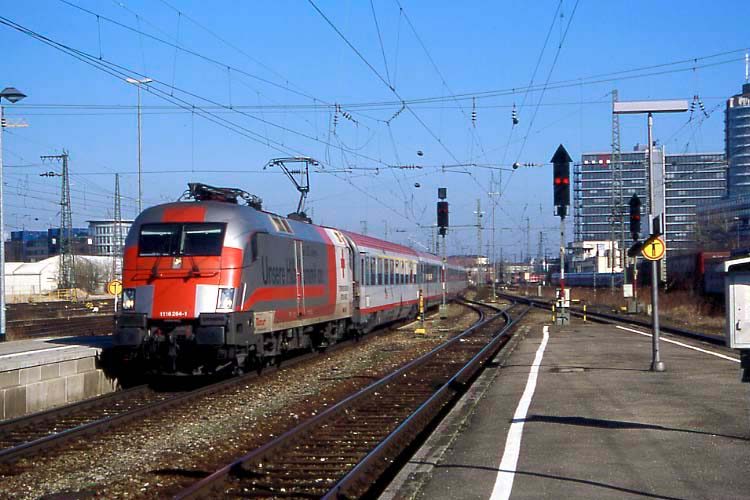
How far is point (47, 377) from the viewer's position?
47.5 feet

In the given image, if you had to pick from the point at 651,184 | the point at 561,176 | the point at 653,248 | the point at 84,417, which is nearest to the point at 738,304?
the point at 653,248

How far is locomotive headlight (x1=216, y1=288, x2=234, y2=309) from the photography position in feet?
51.0

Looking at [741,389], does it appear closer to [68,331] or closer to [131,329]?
[131,329]

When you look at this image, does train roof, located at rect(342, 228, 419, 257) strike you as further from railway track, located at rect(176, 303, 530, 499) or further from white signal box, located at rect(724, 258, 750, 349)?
white signal box, located at rect(724, 258, 750, 349)

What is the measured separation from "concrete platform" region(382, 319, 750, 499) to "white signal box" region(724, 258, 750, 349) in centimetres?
122

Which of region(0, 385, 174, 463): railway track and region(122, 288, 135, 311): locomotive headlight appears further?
region(122, 288, 135, 311): locomotive headlight

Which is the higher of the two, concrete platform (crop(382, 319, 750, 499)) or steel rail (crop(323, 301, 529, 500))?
concrete platform (crop(382, 319, 750, 499))

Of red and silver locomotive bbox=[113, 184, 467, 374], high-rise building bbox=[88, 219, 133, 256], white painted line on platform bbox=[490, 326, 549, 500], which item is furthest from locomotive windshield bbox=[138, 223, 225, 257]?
high-rise building bbox=[88, 219, 133, 256]

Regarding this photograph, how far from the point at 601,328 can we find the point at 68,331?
18756mm

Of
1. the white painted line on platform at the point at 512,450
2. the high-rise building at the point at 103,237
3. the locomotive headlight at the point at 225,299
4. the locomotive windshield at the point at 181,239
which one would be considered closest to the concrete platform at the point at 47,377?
the locomotive windshield at the point at 181,239

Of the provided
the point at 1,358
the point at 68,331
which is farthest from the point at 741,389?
the point at 68,331

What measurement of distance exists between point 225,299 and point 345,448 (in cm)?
553

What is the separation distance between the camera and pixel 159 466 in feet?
32.1

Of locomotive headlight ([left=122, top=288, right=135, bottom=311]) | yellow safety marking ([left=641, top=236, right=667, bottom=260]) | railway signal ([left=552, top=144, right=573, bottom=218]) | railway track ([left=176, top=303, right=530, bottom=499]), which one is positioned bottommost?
railway track ([left=176, top=303, right=530, bottom=499])
